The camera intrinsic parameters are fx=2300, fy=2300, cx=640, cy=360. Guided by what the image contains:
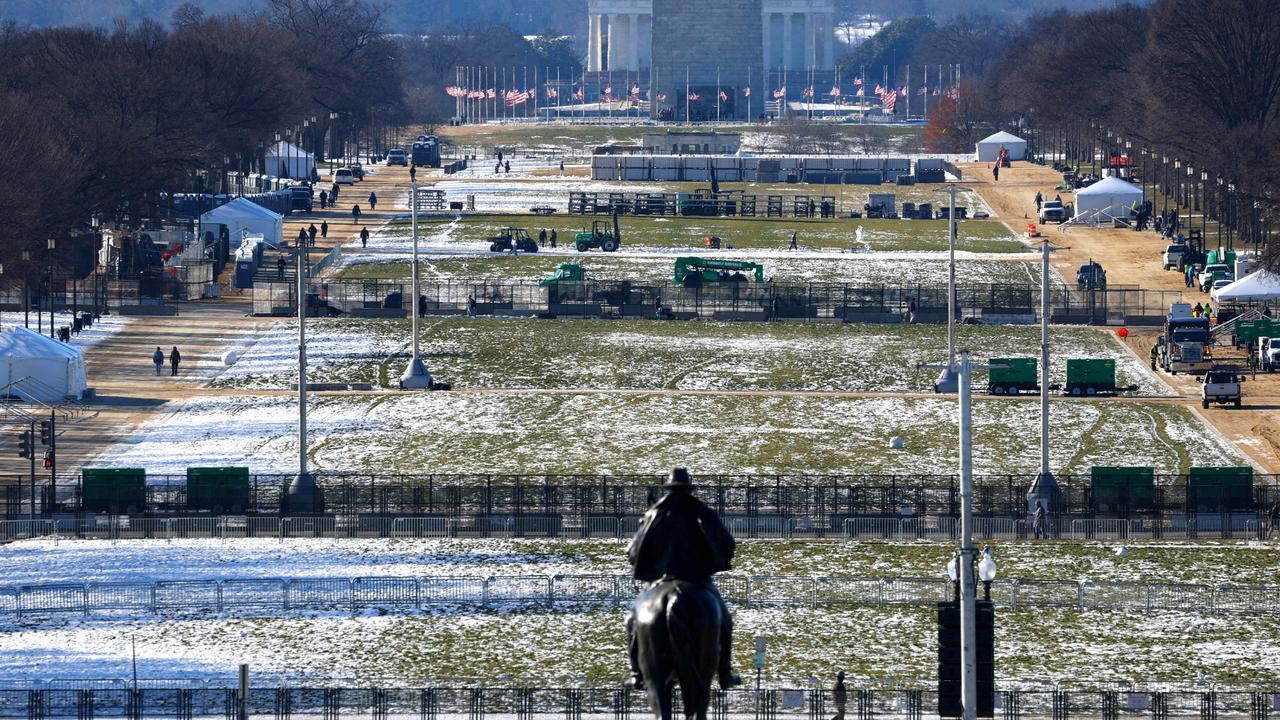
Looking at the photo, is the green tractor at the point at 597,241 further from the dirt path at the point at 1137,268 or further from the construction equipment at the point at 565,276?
the dirt path at the point at 1137,268

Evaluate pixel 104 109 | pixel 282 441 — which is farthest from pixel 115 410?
pixel 104 109

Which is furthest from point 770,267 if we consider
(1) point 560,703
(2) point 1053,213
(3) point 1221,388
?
(1) point 560,703

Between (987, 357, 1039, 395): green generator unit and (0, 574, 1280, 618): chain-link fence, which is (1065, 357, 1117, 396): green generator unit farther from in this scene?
(0, 574, 1280, 618): chain-link fence

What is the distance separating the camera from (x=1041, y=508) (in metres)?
60.2

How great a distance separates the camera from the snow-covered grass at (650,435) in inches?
2707

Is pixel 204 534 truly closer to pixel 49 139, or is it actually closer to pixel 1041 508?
pixel 1041 508

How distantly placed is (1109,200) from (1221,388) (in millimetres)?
65567

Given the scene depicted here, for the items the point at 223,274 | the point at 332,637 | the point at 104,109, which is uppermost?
the point at 104,109

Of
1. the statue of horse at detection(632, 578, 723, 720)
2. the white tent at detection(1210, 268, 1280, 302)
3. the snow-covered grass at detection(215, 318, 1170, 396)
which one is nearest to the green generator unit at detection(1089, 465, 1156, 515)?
the snow-covered grass at detection(215, 318, 1170, 396)

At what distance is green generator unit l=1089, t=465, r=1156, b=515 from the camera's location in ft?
200

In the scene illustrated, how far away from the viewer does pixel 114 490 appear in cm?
6094

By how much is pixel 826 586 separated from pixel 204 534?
55.6 ft

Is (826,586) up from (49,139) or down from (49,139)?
down

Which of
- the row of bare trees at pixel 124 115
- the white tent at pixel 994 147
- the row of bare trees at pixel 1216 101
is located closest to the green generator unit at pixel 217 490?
the row of bare trees at pixel 124 115
